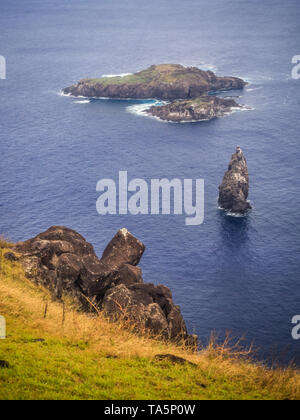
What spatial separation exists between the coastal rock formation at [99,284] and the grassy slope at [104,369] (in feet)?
19.0

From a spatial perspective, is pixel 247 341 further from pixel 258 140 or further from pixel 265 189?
pixel 258 140

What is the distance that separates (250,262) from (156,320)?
65.5 meters

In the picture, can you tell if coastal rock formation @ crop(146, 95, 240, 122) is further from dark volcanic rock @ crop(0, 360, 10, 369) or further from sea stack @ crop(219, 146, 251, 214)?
dark volcanic rock @ crop(0, 360, 10, 369)

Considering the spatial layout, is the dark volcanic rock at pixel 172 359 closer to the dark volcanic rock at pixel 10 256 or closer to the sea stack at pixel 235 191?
the dark volcanic rock at pixel 10 256

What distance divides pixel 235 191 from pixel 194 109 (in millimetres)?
77305

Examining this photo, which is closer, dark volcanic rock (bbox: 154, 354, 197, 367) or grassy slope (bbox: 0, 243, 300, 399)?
grassy slope (bbox: 0, 243, 300, 399)

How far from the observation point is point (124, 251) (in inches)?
1797

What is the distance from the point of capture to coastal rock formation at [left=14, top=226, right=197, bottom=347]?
35312mm

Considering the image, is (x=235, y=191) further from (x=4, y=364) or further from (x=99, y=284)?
(x=4, y=364)

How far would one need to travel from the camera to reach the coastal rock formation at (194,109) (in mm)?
184375

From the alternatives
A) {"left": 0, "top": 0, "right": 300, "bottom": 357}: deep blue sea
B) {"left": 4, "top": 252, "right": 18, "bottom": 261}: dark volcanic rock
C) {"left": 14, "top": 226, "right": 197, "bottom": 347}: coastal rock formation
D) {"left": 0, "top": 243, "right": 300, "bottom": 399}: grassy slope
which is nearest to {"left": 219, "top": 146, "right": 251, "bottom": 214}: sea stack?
{"left": 0, "top": 0, "right": 300, "bottom": 357}: deep blue sea

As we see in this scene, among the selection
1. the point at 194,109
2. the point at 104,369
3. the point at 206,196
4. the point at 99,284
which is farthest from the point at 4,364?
the point at 194,109

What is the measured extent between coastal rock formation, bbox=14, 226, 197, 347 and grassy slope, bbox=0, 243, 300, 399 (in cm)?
580

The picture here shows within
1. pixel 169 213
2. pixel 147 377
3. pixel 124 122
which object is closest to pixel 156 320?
pixel 147 377
